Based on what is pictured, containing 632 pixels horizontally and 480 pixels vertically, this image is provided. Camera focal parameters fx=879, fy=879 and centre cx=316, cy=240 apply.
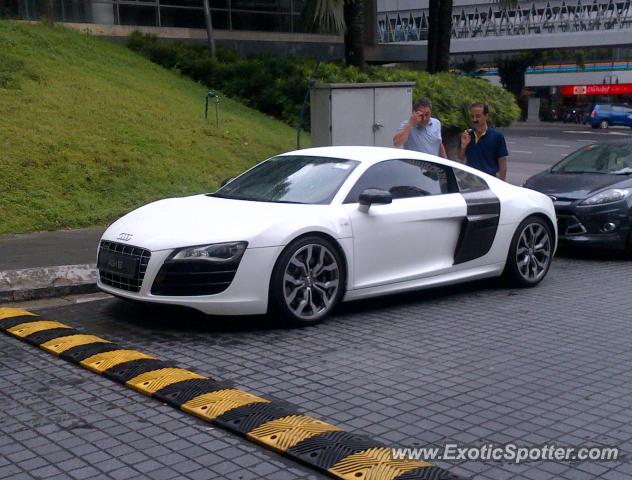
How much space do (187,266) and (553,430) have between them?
9.86 ft

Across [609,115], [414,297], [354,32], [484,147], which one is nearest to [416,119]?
[484,147]

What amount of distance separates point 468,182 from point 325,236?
1940 mm

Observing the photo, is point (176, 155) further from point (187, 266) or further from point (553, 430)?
point (553, 430)

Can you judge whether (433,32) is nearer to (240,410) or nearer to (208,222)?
(208,222)

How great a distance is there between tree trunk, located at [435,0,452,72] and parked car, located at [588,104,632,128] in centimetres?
3148

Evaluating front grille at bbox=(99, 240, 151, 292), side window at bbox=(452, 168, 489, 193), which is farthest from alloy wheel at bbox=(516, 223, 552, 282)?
front grille at bbox=(99, 240, 151, 292)

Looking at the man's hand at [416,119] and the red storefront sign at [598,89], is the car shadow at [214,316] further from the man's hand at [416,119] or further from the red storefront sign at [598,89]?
the red storefront sign at [598,89]

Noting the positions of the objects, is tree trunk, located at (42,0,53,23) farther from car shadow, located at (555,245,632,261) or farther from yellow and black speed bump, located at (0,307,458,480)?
yellow and black speed bump, located at (0,307,458,480)

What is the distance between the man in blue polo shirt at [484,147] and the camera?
401 inches

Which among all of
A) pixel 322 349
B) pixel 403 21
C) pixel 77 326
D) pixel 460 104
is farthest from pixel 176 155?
pixel 403 21

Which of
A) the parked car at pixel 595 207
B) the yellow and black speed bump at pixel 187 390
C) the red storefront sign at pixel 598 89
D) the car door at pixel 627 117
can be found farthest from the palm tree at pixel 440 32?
the red storefront sign at pixel 598 89

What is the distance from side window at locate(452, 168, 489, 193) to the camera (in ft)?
27.1

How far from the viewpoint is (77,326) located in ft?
23.5

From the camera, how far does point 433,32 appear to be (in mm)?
21203
